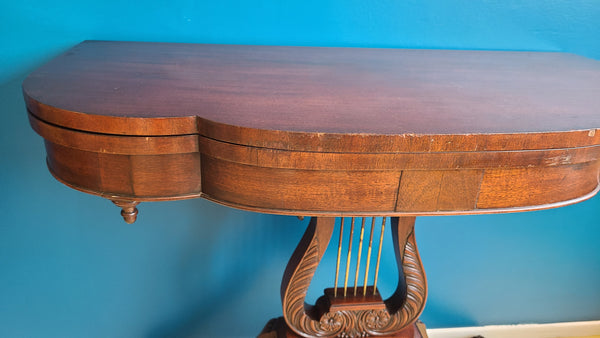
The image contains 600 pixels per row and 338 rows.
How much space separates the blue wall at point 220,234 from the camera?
924 mm

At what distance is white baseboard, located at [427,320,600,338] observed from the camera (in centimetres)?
134

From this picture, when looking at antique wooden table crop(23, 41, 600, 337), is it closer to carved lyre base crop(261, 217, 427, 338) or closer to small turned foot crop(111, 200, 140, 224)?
small turned foot crop(111, 200, 140, 224)

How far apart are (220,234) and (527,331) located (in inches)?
38.1

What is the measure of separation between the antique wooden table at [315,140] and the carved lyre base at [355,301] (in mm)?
225

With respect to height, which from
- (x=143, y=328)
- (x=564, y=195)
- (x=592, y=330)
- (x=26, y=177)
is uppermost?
(x=564, y=195)

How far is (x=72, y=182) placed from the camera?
57 cm

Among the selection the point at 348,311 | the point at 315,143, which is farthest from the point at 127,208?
the point at 348,311

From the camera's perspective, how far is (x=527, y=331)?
137cm

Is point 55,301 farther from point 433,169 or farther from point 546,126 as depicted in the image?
point 546,126

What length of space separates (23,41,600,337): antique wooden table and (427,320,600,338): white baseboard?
86cm

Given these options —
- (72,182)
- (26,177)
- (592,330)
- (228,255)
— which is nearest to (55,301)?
(26,177)

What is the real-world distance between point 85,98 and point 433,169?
1.39ft

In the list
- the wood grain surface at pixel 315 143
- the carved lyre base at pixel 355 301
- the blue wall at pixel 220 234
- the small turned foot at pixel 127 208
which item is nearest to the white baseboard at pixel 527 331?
the blue wall at pixel 220 234

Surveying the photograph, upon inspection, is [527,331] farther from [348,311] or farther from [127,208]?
[127,208]
